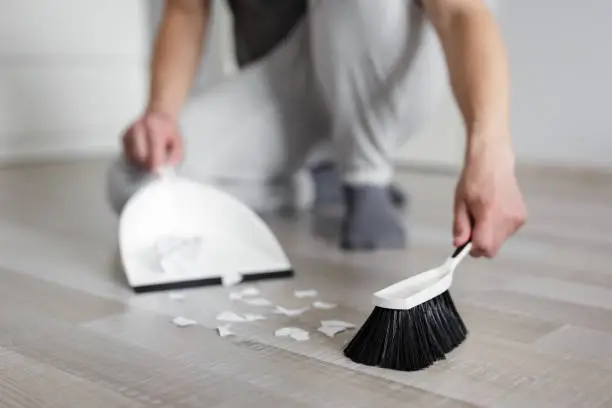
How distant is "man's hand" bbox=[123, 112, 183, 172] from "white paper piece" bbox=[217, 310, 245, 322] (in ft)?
0.87

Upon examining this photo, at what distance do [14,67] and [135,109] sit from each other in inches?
14.5

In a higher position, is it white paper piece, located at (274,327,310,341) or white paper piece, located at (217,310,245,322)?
white paper piece, located at (274,327,310,341)

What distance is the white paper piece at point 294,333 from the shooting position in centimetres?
73

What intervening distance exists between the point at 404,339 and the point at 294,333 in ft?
0.43

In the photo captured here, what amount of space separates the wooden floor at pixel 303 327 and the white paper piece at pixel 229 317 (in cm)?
1

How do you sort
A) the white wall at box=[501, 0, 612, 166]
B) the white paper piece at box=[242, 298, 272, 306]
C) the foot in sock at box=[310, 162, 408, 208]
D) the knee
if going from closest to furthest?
1. the white paper piece at box=[242, 298, 272, 306]
2. the knee
3. the foot in sock at box=[310, 162, 408, 208]
4. the white wall at box=[501, 0, 612, 166]

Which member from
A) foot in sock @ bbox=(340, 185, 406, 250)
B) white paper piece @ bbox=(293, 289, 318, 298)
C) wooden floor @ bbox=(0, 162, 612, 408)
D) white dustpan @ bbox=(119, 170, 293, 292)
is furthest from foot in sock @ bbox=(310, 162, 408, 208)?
white paper piece @ bbox=(293, 289, 318, 298)

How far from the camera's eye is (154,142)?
38.7 inches

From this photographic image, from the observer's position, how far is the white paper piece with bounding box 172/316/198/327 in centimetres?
76

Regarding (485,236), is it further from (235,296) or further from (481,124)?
(235,296)

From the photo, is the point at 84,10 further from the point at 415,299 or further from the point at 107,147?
the point at 415,299

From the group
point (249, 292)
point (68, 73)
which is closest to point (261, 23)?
point (249, 292)

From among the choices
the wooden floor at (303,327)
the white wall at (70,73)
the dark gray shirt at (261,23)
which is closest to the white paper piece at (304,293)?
the wooden floor at (303,327)

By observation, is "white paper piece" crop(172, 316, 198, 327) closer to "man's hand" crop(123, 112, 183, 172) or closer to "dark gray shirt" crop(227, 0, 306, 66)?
"man's hand" crop(123, 112, 183, 172)
